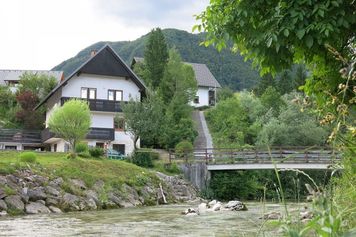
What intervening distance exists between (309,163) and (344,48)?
28.8m

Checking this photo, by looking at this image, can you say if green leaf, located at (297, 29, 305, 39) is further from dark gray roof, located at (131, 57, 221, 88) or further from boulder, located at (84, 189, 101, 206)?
dark gray roof, located at (131, 57, 221, 88)

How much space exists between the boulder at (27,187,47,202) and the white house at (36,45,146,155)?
64.5ft

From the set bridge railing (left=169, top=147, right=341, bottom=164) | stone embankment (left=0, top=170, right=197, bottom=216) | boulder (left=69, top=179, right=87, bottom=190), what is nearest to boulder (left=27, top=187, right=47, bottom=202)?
stone embankment (left=0, top=170, right=197, bottom=216)

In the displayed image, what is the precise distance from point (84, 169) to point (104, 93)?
55.9ft

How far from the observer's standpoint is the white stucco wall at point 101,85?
42.8 m

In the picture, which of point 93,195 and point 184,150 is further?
point 184,150

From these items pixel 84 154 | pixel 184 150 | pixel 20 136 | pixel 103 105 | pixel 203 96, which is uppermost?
pixel 203 96

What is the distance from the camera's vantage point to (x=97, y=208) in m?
23.4

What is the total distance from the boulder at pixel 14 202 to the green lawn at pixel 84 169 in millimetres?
2038

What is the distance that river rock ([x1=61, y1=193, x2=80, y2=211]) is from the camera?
72.5 ft

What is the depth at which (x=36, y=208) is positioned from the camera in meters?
20.9

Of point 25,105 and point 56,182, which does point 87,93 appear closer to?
point 25,105

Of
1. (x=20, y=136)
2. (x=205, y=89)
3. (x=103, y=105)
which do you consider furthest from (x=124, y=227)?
(x=205, y=89)

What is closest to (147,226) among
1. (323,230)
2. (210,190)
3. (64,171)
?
(64,171)
